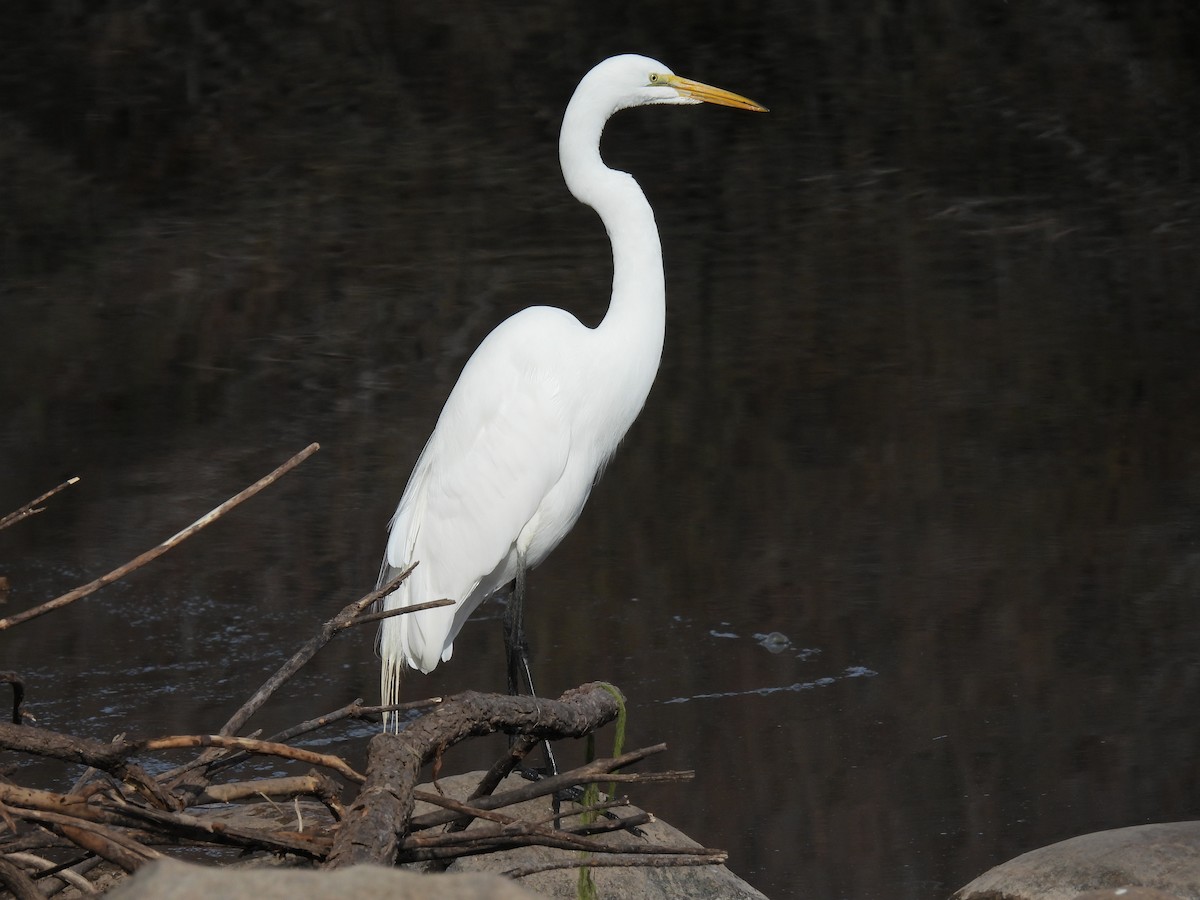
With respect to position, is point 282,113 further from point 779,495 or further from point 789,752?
point 789,752

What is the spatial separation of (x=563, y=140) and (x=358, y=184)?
18.8 feet

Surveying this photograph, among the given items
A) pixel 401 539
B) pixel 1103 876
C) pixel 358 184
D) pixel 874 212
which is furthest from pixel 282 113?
pixel 1103 876

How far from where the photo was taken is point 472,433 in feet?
11.0

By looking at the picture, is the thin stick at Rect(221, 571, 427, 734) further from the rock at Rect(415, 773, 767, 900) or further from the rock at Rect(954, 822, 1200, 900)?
the rock at Rect(954, 822, 1200, 900)

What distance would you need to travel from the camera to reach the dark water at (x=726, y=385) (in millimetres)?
3859

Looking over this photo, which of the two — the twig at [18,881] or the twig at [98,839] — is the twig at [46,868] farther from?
the twig at [98,839]

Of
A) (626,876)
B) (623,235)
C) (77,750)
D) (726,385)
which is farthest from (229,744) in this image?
(726,385)

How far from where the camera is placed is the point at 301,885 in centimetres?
133

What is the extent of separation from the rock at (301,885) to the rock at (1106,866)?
63.7 inches

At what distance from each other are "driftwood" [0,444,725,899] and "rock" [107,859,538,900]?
0.87 feet

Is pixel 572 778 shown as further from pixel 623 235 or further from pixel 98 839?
pixel 623 235

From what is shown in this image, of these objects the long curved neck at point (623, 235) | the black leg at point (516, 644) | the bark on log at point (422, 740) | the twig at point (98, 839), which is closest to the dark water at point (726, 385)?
the black leg at point (516, 644)

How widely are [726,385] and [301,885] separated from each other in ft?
15.9

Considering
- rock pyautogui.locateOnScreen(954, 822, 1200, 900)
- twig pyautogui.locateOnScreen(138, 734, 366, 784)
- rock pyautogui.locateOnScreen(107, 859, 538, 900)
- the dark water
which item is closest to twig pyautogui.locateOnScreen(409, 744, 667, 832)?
twig pyautogui.locateOnScreen(138, 734, 366, 784)
